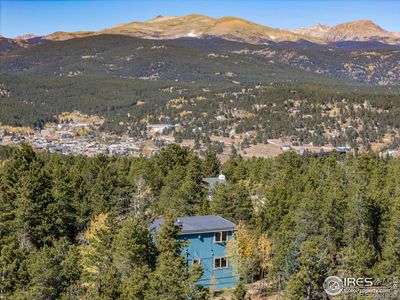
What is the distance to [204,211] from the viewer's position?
64.4 meters

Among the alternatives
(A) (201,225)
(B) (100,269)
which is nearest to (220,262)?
(A) (201,225)

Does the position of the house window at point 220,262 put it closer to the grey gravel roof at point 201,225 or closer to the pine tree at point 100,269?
the grey gravel roof at point 201,225

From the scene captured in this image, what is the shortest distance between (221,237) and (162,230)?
8.39m

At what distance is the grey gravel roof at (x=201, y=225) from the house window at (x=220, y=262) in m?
2.83

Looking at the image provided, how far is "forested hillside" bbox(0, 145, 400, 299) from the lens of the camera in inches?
1687

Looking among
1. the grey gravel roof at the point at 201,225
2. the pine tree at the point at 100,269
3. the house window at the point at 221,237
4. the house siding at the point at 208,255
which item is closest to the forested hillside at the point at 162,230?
the pine tree at the point at 100,269

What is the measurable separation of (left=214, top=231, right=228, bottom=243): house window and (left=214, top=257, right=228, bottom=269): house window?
1.70m

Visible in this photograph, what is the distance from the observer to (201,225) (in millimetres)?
53969

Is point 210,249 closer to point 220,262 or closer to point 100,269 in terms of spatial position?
point 220,262

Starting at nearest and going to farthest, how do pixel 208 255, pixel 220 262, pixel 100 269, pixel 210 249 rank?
pixel 100 269, pixel 208 255, pixel 210 249, pixel 220 262

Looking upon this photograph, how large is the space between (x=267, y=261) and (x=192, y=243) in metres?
7.24

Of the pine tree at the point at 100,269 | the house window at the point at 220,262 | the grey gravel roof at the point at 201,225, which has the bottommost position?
the house window at the point at 220,262

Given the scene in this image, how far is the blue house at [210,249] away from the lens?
52.6 m

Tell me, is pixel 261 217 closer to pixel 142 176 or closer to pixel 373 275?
pixel 373 275
